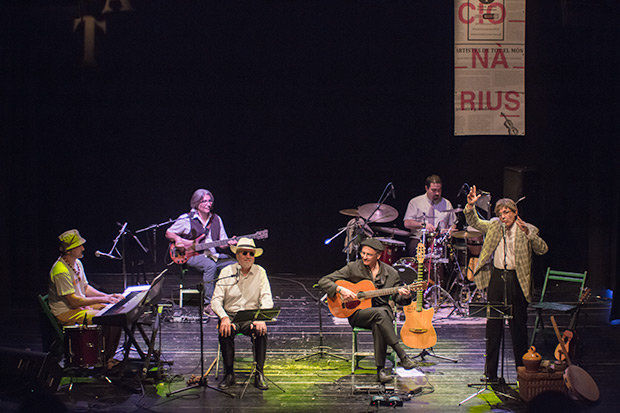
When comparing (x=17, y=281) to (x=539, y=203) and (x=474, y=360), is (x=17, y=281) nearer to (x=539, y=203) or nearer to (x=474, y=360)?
(x=474, y=360)

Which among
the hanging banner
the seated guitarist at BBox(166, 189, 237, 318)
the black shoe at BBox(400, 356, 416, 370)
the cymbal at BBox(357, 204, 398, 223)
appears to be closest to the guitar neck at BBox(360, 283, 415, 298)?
the black shoe at BBox(400, 356, 416, 370)

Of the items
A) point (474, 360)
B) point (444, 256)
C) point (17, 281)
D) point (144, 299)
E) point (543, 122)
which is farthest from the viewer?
point (543, 122)

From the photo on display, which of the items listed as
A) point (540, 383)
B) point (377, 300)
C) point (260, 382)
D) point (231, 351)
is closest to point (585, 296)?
point (540, 383)

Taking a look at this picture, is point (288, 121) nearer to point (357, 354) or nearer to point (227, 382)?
point (357, 354)

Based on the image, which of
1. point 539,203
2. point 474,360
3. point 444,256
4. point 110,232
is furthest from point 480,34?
point 110,232

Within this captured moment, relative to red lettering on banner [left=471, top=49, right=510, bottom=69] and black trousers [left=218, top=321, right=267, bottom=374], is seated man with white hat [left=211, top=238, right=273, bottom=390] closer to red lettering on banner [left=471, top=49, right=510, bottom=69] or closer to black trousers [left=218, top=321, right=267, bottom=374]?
black trousers [left=218, top=321, right=267, bottom=374]

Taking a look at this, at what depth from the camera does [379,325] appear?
6348 mm

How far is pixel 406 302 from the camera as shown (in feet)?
21.2

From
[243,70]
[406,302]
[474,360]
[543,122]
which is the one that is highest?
[243,70]

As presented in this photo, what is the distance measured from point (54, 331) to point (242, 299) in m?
1.74

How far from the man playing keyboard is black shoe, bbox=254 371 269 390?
55.0 inches

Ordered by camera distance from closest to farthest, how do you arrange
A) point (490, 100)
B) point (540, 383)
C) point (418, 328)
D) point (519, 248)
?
1. point (540, 383)
2. point (519, 248)
3. point (418, 328)
4. point (490, 100)

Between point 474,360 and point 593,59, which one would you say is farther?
point 593,59

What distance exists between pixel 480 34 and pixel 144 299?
6676mm
